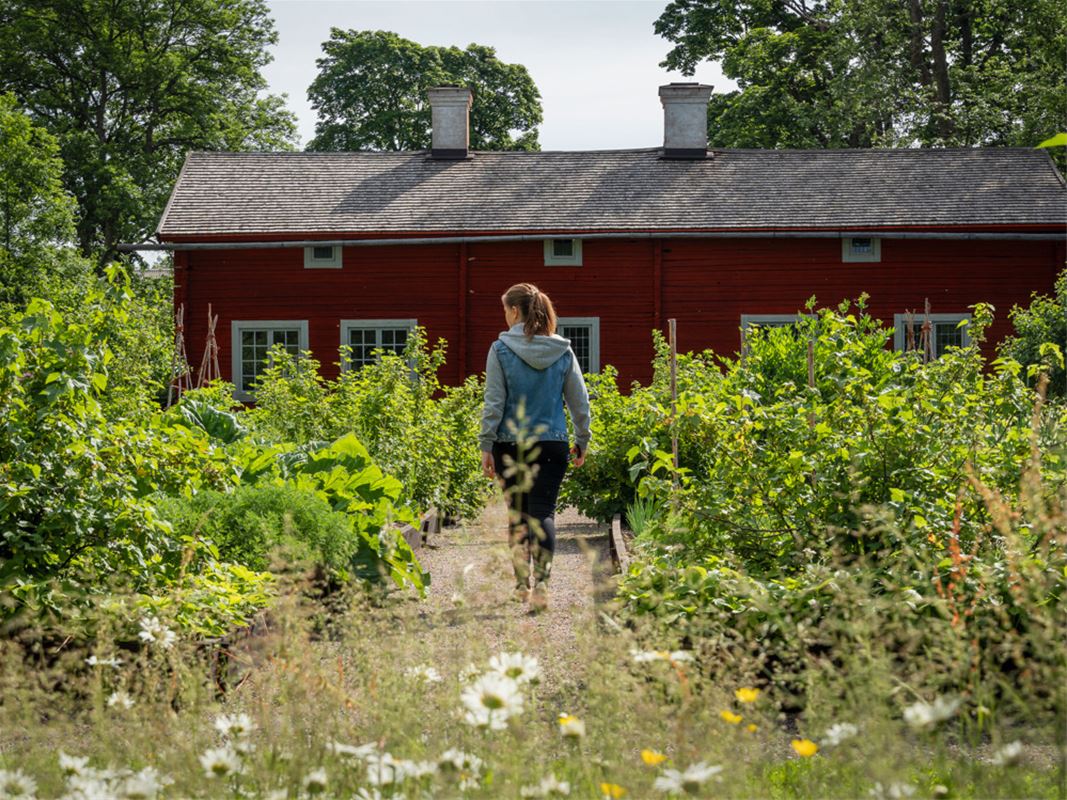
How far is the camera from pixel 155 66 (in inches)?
1411

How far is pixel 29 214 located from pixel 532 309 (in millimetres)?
27018

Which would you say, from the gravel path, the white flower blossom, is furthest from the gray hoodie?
the white flower blossom

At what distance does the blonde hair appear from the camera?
7.10 meters

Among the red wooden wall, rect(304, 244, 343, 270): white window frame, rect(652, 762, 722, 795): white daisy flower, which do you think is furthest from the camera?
rect(304, 244, 343, 270): white window frame

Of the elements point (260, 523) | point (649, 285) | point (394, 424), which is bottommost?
point (260, 523)

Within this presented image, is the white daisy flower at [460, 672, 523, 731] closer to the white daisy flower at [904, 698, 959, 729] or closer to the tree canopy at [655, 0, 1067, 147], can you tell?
the white daisy flower at [904, 698, 959, 729]

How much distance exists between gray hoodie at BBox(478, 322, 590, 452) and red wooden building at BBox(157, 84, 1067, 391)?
16.5 m

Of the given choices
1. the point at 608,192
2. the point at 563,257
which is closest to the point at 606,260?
the point at 563,257

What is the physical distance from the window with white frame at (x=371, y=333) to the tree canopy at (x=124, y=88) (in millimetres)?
12673

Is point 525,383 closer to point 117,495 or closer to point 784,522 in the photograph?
point 784,522

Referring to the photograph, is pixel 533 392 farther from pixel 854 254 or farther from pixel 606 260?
pixel 854 254

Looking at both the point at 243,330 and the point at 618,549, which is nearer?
the point at 618,549

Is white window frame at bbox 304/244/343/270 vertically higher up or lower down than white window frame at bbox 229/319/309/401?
higher up

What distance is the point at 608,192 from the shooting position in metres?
24.9
